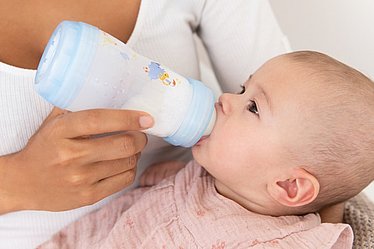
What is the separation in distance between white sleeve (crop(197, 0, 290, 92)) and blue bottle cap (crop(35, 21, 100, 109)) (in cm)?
43

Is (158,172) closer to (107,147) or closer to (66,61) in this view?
(107,147)

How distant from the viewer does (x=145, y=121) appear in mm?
991

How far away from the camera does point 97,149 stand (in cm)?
102

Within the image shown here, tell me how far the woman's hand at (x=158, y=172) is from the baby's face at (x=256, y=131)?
18 cm

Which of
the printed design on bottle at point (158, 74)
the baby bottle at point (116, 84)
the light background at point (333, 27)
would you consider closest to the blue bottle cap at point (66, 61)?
the baby bottle at point (116, 84)

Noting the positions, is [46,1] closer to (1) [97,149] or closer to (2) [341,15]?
(1) [97,149]

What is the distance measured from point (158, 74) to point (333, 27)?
2.73ft

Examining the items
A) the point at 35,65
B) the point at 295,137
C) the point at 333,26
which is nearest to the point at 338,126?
the point at 295,137

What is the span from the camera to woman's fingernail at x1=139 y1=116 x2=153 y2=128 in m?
0.99

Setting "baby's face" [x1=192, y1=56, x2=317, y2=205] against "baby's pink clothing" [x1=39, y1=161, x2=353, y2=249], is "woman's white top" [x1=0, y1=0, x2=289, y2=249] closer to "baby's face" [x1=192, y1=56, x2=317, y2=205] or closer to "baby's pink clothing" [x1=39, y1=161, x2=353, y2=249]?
"baby's pink clothing" [x1=39, y1=161, x2=353, y2=249]

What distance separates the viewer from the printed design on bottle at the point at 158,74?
1004 millimetres

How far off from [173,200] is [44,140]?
275 mm

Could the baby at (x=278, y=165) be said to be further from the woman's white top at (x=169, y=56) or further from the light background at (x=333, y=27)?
the light background at (x=333, y=27)

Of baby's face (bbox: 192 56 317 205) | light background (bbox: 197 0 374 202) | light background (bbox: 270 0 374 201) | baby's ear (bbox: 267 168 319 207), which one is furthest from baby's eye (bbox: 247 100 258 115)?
light background (bbox: 270 0 374 201)
